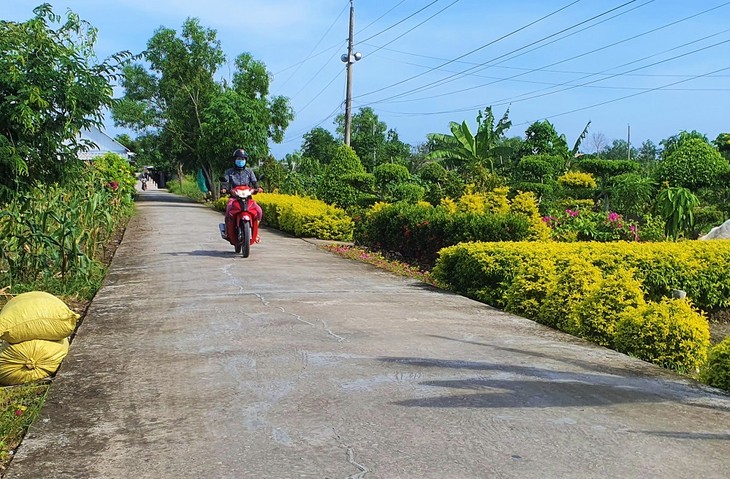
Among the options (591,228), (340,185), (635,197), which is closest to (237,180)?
(591,228)

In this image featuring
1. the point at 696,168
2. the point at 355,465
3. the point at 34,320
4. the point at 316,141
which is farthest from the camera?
the point at 316,141

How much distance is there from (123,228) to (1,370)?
15045 millimetres

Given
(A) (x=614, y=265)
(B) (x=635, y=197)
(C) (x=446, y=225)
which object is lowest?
(A) (x=614, y=265)

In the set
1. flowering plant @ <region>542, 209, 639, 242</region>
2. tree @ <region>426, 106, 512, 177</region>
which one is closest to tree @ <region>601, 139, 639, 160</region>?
tree @ <region>426, 106, 512, 177</region>

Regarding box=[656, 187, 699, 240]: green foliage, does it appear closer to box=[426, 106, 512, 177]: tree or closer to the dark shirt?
the dark shirt

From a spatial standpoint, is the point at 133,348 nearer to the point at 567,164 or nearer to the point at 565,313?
the point at 565,313

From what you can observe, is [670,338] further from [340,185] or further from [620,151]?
[620,151]

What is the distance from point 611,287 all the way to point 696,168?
17.6m

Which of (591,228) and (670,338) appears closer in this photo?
(670,338)

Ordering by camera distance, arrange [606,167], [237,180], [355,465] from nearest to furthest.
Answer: [355,465], [237,180], [606,167]

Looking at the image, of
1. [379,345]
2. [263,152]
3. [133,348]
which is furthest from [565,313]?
[263,152]

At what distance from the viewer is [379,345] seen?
5.52m

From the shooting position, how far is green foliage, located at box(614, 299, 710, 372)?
5625 mm

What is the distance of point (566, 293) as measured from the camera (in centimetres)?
700
